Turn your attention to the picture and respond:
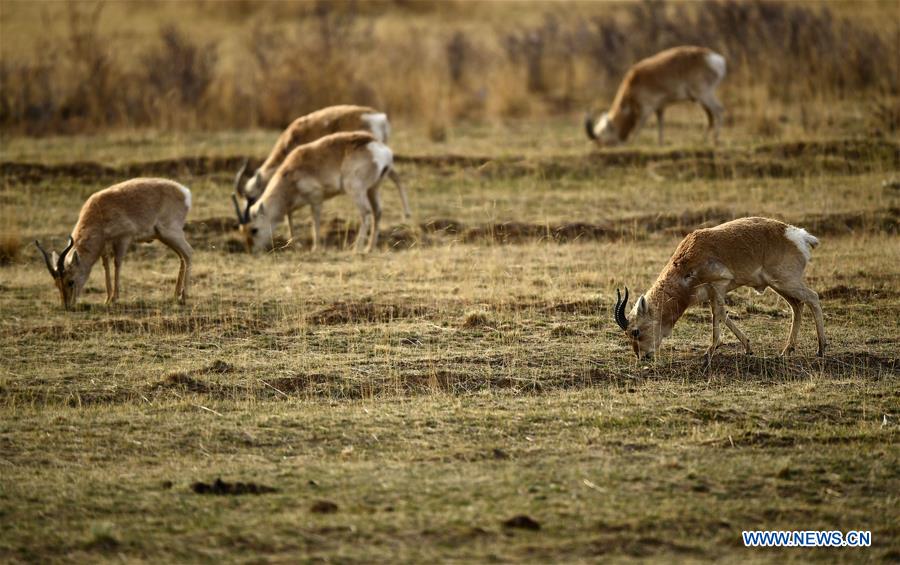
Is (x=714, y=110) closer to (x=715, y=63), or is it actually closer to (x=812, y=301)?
(x=715, y=63)

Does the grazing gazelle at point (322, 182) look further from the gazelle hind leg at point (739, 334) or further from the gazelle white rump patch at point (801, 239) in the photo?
the gazelle white rump patch at point (801, 239)

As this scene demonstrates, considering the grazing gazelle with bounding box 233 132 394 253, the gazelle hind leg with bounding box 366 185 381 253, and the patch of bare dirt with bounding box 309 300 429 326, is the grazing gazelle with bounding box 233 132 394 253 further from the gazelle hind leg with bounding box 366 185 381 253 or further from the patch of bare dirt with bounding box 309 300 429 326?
the patch of bare dirt with bounding box 309 300 429 326

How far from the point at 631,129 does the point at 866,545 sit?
14.7 m

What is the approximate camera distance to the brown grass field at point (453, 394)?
A: 6.85 meters

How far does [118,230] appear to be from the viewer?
12.4 m

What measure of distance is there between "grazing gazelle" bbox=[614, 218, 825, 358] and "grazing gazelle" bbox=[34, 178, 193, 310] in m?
5.09

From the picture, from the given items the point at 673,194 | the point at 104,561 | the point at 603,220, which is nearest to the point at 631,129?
the point at 673,194

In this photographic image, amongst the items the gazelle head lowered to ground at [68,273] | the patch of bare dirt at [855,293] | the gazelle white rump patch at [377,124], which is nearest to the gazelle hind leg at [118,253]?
the gazelle head lowered to ground at [68,273]

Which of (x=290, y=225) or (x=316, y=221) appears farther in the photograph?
(x=290, y=225)

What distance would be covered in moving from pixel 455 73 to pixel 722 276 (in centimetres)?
1649

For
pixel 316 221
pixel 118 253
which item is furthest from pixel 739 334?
pixel 316 221

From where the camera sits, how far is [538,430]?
8.49 m

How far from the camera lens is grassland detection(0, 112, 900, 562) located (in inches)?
270

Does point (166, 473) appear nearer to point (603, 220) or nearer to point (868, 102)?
point (603, 220)
